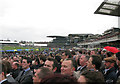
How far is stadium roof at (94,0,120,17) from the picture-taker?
83.0ft

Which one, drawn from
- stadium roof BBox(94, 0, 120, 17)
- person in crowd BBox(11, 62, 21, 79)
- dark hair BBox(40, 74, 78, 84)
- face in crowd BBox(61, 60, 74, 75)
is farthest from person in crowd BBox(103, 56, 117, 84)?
stadium roof BBox(94, 0, 120, 17)

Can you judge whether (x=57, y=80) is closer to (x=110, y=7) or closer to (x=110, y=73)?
(x=110, y=73)

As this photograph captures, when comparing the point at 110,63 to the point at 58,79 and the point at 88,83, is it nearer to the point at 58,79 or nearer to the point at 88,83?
the point at 88,83

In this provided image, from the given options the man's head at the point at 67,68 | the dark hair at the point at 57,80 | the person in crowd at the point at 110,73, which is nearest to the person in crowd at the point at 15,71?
the man's head at the point at 67,68

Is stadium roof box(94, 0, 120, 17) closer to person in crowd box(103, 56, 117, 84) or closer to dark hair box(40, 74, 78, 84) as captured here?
person in crowd box(103, 56, 117, 84)

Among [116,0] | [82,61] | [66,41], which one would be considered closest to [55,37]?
[66,41]

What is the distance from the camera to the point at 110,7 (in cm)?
2811

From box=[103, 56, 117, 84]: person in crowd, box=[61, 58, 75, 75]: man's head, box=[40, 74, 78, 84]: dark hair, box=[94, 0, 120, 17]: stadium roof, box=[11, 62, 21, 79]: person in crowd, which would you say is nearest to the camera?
box=[40, 74, 78, 84]: dark hair

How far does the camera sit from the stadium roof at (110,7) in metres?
25.3

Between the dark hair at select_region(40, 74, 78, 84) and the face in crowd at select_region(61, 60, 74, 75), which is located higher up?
the dark hair at select_region(40, 74, 78, 84)

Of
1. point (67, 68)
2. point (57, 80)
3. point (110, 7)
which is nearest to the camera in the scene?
point (57, 80)

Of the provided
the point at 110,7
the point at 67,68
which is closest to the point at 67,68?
the point at 67,68

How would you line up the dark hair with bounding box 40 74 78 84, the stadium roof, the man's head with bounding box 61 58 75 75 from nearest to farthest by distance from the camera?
1. the dark hair with bounding box 40 74 78 84
2. the man's head with bounding box 61 58 75 75
3. the stadium roof

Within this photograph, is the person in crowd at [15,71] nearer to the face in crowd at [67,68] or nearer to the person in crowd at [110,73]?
the face in crowd at [67,68]
